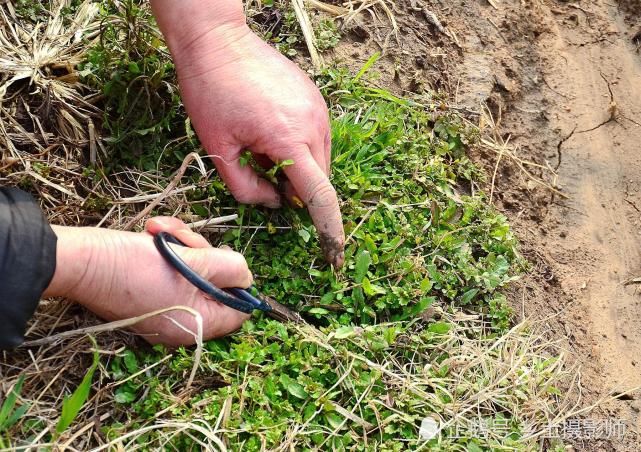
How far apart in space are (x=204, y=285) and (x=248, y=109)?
1.82 feet

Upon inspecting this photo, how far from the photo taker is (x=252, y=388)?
2.07 meters

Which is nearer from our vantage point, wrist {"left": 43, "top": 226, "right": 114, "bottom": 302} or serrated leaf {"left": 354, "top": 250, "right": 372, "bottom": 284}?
wrist {"left": 43, "top": 226, "right": 114, "bottom": 302}

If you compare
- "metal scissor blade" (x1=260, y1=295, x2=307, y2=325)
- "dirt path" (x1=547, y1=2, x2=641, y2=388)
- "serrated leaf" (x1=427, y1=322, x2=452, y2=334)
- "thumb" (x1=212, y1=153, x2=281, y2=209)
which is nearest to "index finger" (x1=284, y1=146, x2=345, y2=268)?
"thumb" (x1=212, y1=153, x2=281, y2=209)

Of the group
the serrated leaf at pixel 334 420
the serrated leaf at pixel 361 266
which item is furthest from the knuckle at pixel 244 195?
the serrated leaf at pixel 334 420

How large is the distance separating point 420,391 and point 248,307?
1.92ft

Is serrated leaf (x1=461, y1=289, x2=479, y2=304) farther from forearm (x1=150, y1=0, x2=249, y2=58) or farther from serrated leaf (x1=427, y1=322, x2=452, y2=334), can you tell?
forearm (x1=150, y1=0, x2=249, y2=58)

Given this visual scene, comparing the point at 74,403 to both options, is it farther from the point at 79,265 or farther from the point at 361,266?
the point at 361,266

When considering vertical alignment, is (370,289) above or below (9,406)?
below

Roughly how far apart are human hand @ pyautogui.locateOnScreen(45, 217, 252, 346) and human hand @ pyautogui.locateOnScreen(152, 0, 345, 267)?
30 cm

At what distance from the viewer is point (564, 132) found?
3.16 m

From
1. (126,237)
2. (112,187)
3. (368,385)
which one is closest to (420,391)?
(368,385)

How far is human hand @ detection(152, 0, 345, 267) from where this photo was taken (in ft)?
7.18

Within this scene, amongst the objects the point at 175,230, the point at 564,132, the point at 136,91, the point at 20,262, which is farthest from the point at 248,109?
the point at 564,132

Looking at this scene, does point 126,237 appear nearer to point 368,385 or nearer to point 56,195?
point 56,195
